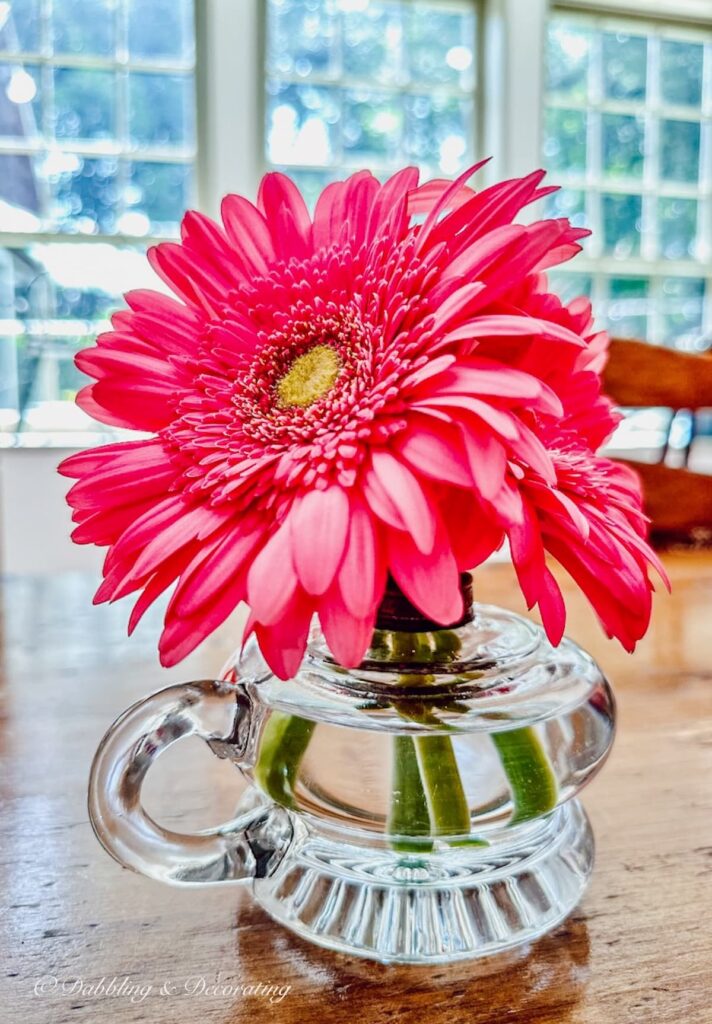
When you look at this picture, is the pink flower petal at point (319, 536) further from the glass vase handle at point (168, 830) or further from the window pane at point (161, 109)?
the window pane at point (161, 109)

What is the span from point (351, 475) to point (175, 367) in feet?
0.27

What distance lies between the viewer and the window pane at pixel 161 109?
269cm

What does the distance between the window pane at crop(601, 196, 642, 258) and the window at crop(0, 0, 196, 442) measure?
5.29ft

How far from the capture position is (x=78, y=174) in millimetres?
2680

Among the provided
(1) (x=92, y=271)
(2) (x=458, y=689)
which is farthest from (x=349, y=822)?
(1) (x=92, y=271)

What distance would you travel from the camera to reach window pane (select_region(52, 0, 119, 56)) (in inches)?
103

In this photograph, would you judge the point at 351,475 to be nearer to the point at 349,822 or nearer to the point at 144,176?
the point at 349,822

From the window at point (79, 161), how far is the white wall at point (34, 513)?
145mm

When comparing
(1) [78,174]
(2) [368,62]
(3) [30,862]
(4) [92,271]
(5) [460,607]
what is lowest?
(3) [30,862]

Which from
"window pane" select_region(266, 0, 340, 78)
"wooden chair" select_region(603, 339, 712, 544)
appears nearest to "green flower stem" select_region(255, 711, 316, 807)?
"wooden chair" select_region(603, 339, 712, 544)

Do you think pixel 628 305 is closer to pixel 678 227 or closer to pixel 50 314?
pixel 678 227

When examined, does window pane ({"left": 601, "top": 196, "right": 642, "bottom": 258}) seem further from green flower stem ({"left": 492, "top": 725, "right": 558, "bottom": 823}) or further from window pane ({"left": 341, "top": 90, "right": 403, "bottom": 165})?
green flower stem ({"left": 492, "top": 725, "right": 558, "bottom": 823})

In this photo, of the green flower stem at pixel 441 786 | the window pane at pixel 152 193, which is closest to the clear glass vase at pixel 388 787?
the green flower stem at pixel 441 786

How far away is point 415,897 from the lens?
0.27 metres
